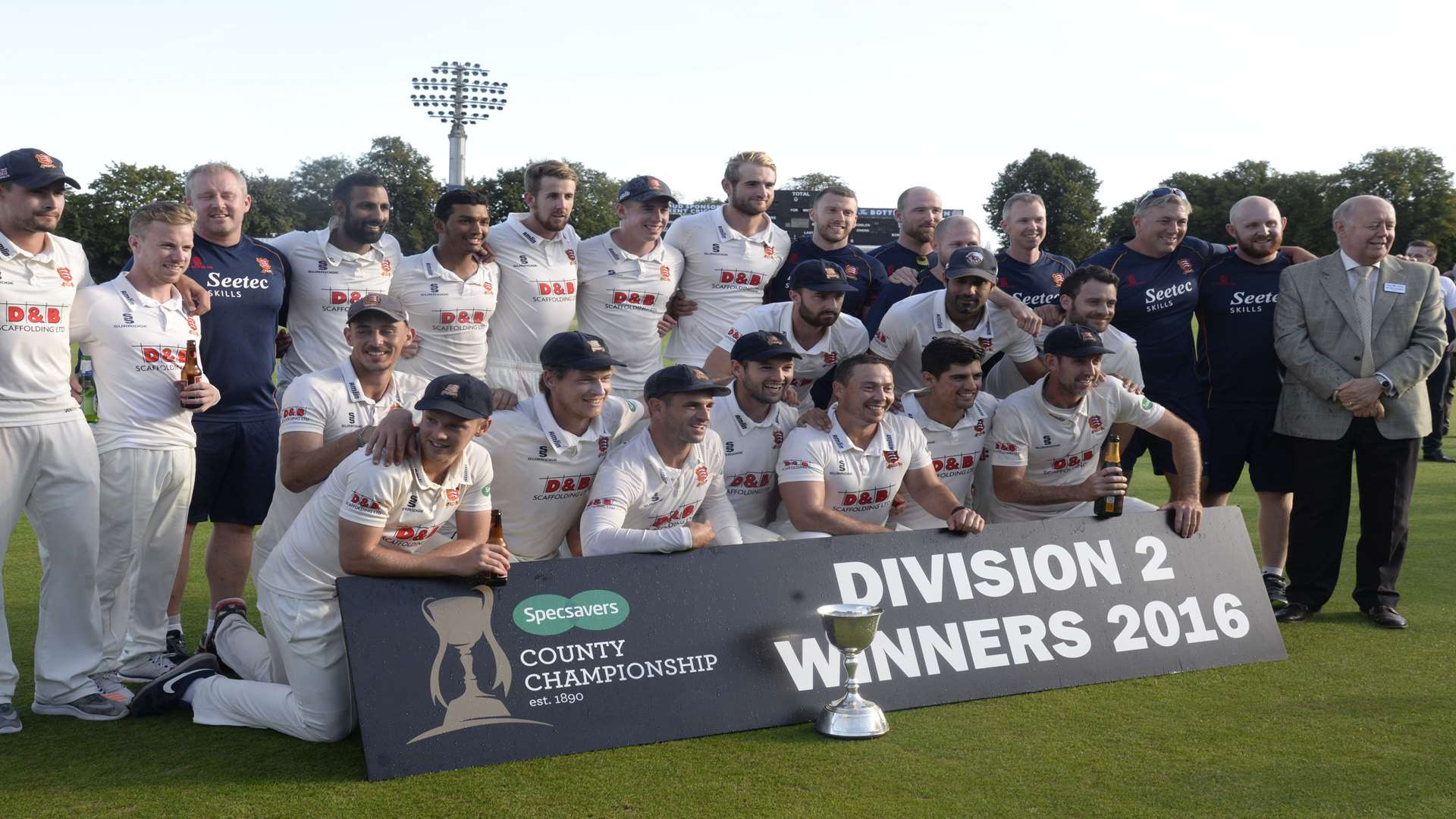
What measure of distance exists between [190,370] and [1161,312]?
5.76 meters

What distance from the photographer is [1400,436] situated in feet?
23.4

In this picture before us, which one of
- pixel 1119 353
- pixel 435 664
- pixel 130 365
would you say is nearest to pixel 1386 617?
pixel 1119 353

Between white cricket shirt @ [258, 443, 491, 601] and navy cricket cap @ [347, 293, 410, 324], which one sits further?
navy cricket cap @ [347, 293, 410, 324]

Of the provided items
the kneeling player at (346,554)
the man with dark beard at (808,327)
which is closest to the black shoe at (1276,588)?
the man with dark beard at (808,327)

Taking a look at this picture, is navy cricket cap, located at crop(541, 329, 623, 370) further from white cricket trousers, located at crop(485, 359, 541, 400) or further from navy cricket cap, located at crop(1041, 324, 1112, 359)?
navy cricket cap, located at crop(1041, 324, 1112, 359)

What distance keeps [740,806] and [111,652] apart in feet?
11.4

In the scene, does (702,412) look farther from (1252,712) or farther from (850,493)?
(1252,712)

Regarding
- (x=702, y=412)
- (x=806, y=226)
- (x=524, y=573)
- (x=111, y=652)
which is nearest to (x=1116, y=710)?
(x=702, y=412)

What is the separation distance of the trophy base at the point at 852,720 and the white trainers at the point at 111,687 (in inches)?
128

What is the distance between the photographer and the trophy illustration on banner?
4.77 metres

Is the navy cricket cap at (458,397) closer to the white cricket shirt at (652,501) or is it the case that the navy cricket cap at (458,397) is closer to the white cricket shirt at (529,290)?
the white cricket shirt at (652,501)

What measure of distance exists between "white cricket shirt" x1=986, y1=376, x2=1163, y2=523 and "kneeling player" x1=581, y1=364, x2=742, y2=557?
1.80 metres

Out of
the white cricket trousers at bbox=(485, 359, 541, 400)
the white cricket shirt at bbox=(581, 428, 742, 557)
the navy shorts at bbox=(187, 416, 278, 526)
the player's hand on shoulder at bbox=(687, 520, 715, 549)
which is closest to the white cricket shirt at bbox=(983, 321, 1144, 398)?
the white cricket shirt at bbox=(581, 428, 742, 557)

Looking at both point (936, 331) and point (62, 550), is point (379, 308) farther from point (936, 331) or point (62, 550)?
point (936, 331)
